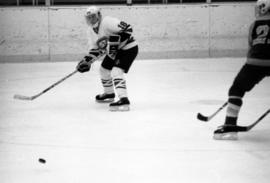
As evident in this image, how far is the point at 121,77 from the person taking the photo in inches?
250

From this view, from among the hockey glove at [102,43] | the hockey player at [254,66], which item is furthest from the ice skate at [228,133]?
the hockey glove at [102,43]

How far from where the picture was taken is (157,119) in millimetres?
5918

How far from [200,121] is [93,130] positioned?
994 millimetres

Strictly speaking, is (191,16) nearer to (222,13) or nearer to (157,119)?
(222,13)

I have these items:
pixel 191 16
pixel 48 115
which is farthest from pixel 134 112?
pixel 191 16

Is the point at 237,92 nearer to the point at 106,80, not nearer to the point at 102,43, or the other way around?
the point at 102,43

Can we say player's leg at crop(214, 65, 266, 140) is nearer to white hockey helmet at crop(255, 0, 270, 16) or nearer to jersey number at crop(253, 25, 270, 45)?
jersey number at crop(253, 25, 270, 45)

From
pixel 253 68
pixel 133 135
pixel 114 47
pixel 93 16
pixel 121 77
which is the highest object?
pixel 93 16

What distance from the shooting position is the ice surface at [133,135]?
4.05 meters

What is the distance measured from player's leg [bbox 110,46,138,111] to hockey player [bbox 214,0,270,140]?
5.09ft

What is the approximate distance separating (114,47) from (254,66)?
5.81 ft

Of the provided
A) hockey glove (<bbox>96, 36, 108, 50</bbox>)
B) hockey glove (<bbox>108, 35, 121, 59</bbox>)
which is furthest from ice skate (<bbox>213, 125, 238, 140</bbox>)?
hockey glove (<bbox>96, 36, 108, 50</bbox>)

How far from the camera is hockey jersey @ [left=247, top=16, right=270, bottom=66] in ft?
16.0

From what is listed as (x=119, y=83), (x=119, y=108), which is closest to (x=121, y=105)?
(x=119, y=108)
